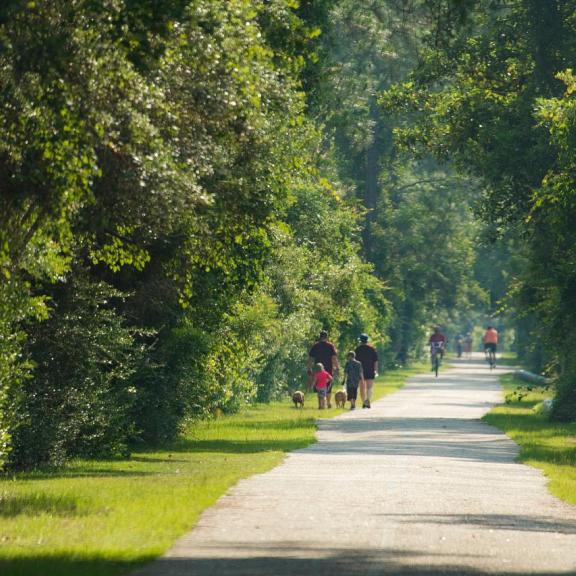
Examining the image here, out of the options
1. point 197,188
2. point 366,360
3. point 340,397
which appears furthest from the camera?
point 366,360

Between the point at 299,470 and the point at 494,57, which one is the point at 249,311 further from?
the point at 494,57

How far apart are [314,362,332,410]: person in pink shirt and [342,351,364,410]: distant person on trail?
44cm

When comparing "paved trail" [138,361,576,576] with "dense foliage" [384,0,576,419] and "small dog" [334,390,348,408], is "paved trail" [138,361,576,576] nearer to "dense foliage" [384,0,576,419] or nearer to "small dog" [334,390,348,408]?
"dense foliage" [384,0,576,419]

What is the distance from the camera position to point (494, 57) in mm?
35562

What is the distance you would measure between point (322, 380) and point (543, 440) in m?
9.65

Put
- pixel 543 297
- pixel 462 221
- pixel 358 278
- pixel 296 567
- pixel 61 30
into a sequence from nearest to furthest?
1. pixel 296 567
2. pixel 61 30
3. pixel 543 297
4. pixel 358 278
5. pixel 462 221

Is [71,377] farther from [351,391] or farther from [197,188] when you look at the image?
[351,391]

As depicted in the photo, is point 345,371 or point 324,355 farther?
point 324,355

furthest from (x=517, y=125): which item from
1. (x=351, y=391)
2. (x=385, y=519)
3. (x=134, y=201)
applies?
(x=385, y=519)

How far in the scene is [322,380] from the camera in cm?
3688

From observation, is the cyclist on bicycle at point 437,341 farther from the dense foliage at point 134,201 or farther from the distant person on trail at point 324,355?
the dense foliage at point 134,201

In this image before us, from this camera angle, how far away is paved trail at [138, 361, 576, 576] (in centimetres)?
1162

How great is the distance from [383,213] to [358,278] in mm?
26175

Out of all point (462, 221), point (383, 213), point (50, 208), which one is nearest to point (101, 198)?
point (50, 208)
